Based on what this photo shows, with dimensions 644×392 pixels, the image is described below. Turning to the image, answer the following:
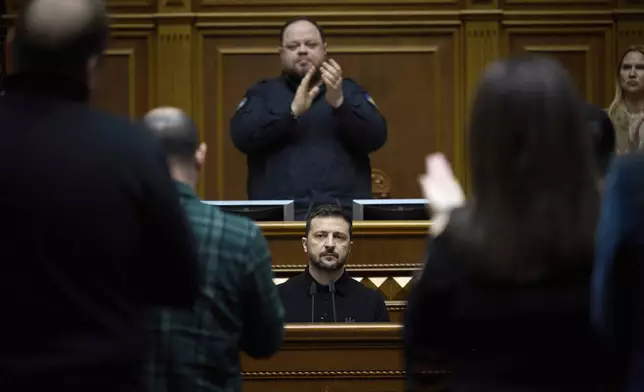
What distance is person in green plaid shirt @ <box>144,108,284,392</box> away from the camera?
2.53m

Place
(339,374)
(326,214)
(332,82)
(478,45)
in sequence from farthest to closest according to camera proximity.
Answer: (478,45) → (332,82) → (326,214) → (339,374)

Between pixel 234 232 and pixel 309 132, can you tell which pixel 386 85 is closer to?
pixel 309 132

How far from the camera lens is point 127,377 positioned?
2.02 metres

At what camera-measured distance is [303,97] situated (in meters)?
5.50

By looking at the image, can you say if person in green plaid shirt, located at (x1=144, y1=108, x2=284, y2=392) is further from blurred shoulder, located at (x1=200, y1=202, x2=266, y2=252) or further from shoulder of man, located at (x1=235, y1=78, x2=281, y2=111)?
shoulder of man, located at (x1=235, y1=78, x2=281, y2=111)

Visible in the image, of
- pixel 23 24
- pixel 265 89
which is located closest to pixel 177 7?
pixel 265 89

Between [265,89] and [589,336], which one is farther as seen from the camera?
[265,89]

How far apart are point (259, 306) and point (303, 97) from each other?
9.79 ft

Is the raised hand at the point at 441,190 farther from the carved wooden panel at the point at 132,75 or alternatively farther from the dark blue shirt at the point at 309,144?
the carved wooden panel at the point at 132,75

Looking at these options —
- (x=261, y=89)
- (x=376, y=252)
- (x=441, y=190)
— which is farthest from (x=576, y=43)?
(x=441, y=190)

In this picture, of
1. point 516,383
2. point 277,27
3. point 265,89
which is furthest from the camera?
point 277,27

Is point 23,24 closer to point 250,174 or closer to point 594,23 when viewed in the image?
point 250,174

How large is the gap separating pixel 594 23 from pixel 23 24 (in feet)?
18.8

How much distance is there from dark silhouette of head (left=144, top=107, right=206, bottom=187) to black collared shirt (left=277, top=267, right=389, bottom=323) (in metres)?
2.24
